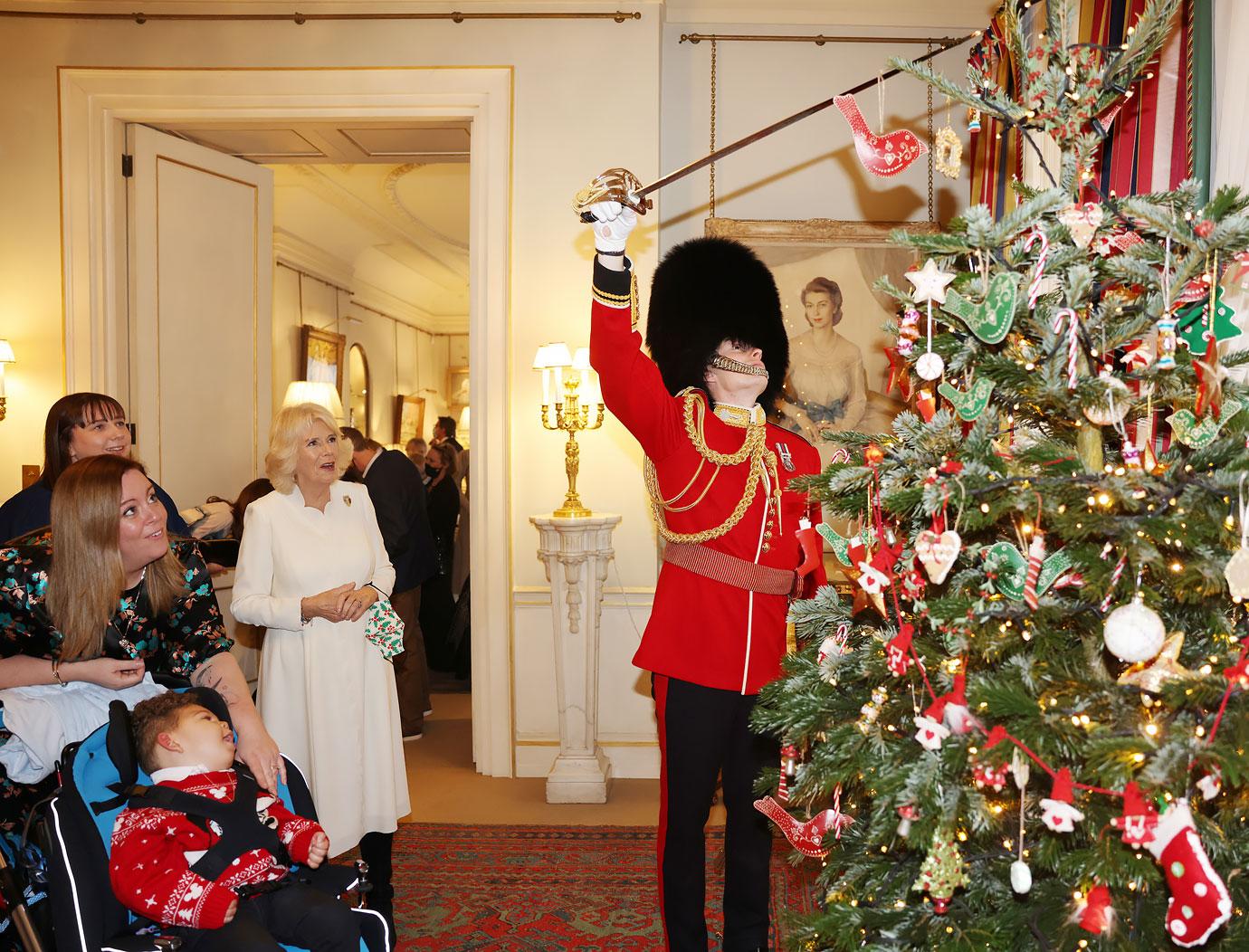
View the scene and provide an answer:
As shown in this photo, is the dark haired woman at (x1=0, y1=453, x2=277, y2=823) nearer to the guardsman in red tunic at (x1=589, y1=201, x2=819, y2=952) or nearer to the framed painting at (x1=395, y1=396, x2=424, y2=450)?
the guardsman in red tunic at (x1=589, y1=201, x2=819, y2=952)

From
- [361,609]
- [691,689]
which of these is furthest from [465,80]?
[691,689]

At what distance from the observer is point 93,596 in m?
2.02

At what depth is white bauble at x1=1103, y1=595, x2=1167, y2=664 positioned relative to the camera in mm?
1183

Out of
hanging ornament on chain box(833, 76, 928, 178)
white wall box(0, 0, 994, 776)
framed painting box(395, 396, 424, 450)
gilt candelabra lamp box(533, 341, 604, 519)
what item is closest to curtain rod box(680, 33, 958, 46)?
white wall box(0, 0, 994, 776)

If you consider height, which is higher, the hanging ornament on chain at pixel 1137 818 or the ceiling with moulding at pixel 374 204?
the ceiling with moulding at pixel 374 204

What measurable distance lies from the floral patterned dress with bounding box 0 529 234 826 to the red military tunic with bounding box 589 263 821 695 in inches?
39.3

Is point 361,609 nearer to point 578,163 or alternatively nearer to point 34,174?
point 578,163

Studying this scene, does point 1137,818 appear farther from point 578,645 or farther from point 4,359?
point 4,359

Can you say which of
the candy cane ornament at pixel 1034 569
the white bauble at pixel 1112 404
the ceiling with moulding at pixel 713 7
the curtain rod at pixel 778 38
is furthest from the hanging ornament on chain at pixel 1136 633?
the curtain rod at pixel 778 38

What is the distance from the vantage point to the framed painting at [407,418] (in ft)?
33.3

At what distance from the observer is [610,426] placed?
4141 mm

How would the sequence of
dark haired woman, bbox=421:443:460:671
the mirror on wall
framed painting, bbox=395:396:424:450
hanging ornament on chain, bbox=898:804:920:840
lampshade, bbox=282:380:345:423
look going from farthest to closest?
framed painting, bbox=395:396:424:450, the mirror on wall, lampshade, bbox=282:380:345:423, dark haired woman, bbox=421:443:460:671, hanging ornament on chain, bbox=898:804:920:840

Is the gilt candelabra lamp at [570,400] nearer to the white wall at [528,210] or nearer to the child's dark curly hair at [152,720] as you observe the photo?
the white wall at [528,210]

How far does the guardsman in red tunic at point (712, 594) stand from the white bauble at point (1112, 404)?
0.92m
